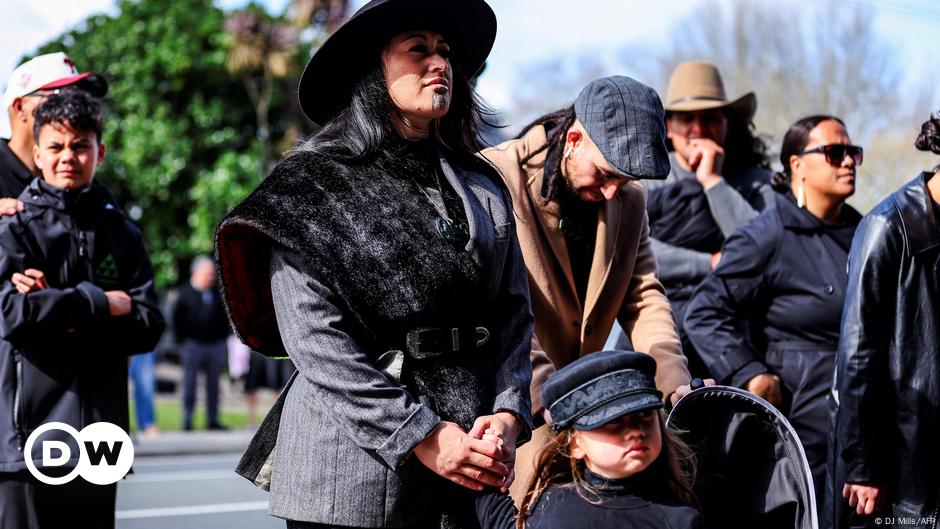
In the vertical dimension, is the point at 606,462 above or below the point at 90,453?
above

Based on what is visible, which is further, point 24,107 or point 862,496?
point 24,107

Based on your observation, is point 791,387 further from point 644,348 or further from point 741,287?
point 644,348

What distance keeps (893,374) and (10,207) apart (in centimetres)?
312

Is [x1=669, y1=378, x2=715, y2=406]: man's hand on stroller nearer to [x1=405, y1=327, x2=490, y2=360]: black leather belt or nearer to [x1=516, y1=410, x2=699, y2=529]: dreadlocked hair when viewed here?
[x1=516, y1=410, x2=699, y2=529]: dreadlocked hair

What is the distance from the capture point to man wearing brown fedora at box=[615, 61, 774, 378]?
5.46 m

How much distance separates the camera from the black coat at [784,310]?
4613 mm

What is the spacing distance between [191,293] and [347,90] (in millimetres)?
12246

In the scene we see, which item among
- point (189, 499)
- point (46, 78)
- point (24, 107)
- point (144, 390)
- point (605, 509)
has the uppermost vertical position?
point (46, 78)

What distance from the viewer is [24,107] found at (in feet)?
15.0

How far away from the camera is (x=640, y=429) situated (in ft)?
9.61

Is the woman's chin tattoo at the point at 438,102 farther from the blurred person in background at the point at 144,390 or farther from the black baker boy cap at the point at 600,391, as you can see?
the blurred person in background at the point at 144,390

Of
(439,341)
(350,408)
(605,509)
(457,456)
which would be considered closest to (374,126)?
(439,341)

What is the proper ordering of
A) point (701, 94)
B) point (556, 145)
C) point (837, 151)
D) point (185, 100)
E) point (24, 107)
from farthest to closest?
point (185, 100) → point (701, 94) → point (837, 151) → point (24, 107) → point (556, 145)

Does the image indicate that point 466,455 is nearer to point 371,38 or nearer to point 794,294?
point 371,38
